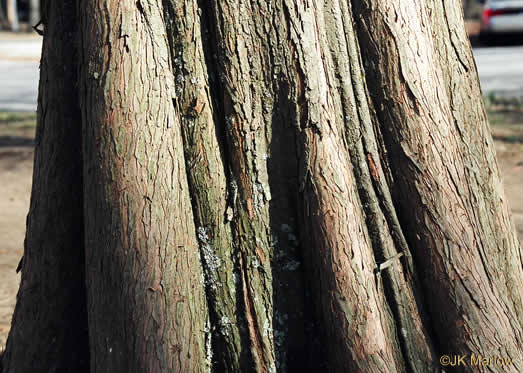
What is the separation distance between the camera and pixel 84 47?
7.43 ft

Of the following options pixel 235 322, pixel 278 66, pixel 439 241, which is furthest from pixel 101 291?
pixel 439 241

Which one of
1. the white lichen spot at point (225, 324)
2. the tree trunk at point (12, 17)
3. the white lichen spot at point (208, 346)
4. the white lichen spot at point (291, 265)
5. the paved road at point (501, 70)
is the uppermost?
the tree trunk at point (12, 17)

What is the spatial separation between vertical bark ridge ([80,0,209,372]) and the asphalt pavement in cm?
713

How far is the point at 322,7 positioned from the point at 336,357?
112 centimetres

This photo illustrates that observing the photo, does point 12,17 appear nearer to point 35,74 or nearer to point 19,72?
point 19,72

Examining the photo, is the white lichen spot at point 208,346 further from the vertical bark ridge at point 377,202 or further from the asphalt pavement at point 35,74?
the asphalt pavement at point 35,74

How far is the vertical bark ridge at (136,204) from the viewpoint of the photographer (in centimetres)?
216

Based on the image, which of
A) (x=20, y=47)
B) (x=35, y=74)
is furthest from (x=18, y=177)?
(x=20, y=47)

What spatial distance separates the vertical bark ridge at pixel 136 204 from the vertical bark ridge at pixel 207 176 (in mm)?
51

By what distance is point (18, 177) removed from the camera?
235 inches

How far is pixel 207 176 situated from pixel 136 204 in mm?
254

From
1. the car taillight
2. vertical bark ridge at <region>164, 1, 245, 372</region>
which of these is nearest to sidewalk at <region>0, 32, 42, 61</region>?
the car taillight

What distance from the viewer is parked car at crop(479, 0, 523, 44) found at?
14.5m

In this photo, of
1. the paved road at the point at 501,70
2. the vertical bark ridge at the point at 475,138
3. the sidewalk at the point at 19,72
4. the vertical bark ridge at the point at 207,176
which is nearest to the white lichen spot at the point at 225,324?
the vertical bark ridge at the point at 207,176
